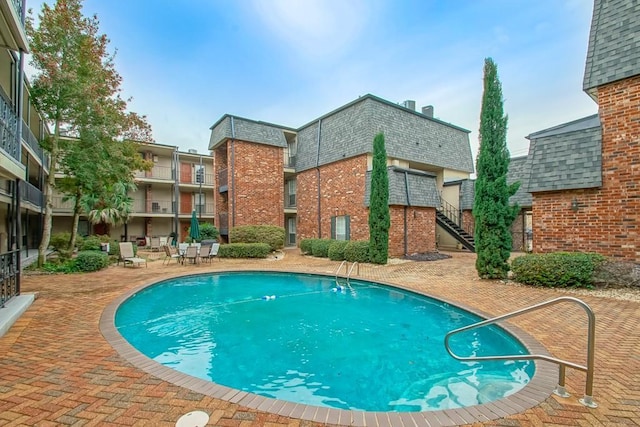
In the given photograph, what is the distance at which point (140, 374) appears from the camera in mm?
3416

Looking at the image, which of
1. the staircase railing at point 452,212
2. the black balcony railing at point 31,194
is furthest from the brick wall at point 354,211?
the black balcony railing at point 31,194

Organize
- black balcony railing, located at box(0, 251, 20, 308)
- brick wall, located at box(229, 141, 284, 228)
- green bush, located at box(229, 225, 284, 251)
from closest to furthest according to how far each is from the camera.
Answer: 1. black balcony railing, located at box(0, 251, 20, 308)
2. green bush, located at box(229, 225, 284, 251)
3. brick wall, located at box(229, 141, 284, 228)

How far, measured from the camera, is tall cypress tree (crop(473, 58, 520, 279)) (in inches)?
362

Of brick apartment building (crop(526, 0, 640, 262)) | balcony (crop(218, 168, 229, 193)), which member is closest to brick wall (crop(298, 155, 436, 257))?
balcony (crop(218, 168, 229, 193))

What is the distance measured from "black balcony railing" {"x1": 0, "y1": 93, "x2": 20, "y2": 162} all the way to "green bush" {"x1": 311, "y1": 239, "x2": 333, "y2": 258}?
1187cm

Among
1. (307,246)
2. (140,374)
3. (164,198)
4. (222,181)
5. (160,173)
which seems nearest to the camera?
(140,374)

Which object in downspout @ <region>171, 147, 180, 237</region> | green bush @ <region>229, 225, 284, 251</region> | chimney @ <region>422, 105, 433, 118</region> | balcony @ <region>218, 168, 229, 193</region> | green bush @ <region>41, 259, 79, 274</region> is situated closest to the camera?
green bush @ <region>41, 259, 79, 274</region>

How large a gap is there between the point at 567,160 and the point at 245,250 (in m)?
13.8

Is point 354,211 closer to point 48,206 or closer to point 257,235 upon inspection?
point 257,235

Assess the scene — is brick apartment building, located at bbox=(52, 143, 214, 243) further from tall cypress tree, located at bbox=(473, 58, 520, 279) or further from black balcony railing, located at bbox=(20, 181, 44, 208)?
tall cypress tree, located at bbox=(473, 58, 520, 279)

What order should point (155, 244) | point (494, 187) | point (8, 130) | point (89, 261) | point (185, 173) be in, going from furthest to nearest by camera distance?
point (185, 173) < point (155, 244) < point (89, 261) < point (494, 187) < point (8, 130)

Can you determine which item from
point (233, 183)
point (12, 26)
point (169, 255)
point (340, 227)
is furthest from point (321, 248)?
point (12, 26)

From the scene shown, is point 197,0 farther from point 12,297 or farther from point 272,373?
point 272,373

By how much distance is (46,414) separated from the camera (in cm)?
267
